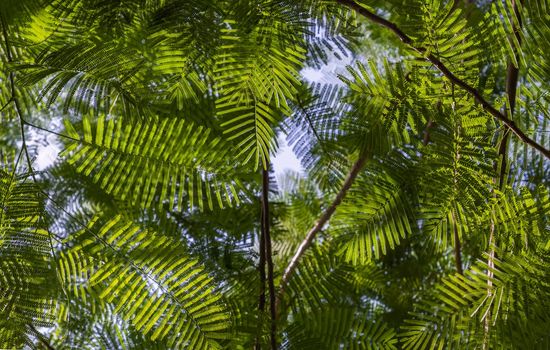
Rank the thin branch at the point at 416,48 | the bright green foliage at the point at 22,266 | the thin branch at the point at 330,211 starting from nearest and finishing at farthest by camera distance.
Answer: the thin branch at the point at 416,48 → the bright green foliage at the point at 22,266 → the thin branch at the point at 330,211

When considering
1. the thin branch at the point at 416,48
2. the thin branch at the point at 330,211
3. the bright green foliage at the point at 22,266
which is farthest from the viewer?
the thin branch at the point at 330,211

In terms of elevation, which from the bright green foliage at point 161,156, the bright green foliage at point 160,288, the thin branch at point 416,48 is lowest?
the bright green foliage at point 160,288

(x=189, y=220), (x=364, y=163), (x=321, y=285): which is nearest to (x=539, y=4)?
(x=364, y=163)

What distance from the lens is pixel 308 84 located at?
77 cm

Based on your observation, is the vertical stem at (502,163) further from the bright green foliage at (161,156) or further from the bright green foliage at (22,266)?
the bright green foliage at (22,266)

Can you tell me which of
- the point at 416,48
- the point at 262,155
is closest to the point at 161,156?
the point at 262,155

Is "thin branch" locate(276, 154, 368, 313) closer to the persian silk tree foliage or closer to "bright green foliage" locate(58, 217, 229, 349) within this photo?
the persian silk tree foliage

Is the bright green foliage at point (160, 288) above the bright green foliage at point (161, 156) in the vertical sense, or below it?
below

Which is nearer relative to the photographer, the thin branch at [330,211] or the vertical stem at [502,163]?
the vertical stem at [502,163]

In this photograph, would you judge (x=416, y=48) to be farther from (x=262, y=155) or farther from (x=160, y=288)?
(x=160, y=288)

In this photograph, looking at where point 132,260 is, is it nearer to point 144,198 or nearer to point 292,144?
point 144,198

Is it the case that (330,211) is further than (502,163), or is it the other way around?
(330,211)

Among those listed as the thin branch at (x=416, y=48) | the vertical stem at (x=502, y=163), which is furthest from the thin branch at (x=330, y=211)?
the thin branch at (x=416, y=48)

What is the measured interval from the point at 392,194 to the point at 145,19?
30 cm
